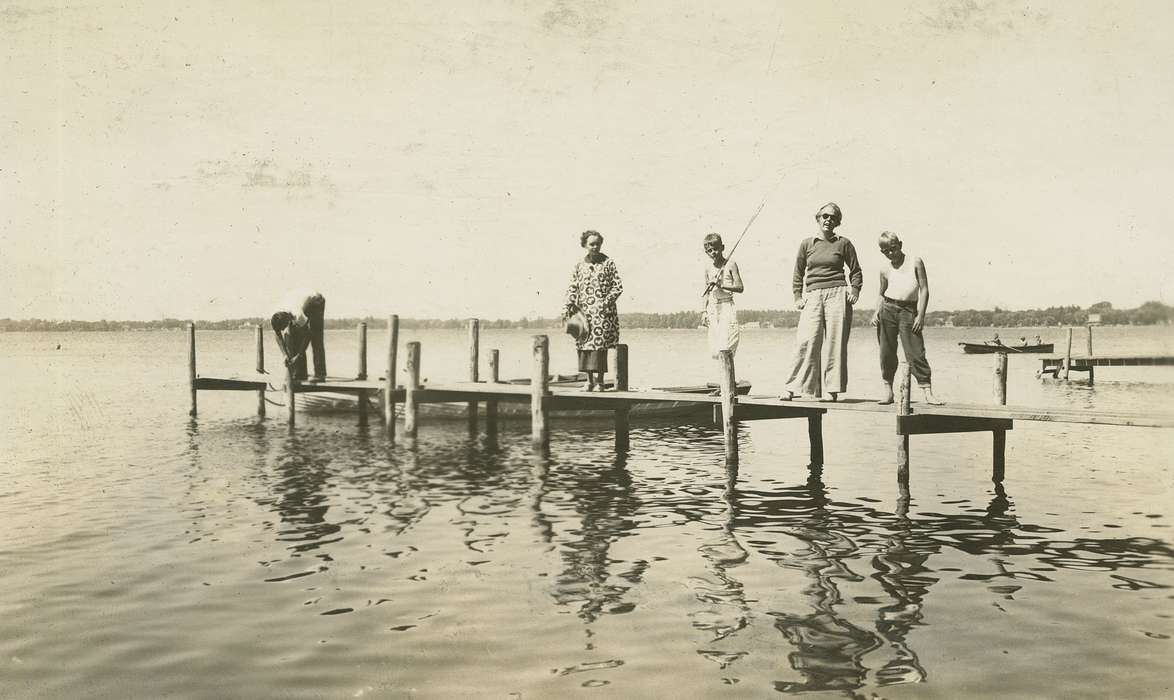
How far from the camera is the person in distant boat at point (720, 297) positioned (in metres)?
12.1

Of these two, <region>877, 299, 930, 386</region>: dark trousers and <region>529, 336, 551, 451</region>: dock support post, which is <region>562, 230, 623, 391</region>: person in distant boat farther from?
<region>877, 299, 930, 386</region>: dark trousers

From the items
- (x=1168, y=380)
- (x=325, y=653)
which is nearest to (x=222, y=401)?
(x=325, y=653)

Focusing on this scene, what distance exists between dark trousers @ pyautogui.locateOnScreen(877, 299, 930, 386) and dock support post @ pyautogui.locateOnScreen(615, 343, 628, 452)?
4.31 m

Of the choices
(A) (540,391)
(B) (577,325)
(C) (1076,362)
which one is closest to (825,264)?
(B) (577,325)

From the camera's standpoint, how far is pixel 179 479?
1477 centimetres

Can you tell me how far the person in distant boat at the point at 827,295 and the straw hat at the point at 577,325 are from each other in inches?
136

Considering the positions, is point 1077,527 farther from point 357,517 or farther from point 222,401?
point 222,401

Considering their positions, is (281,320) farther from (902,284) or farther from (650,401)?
(902,284)

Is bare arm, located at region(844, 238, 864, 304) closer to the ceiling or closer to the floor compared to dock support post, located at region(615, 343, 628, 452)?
closer to the ceiling

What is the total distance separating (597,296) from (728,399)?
2.36 meters

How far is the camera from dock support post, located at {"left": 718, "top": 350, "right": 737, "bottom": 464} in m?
12.9

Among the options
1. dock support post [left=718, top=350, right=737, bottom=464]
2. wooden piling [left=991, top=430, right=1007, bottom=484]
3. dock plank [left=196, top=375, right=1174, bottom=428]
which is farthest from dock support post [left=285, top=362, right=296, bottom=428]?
wooden piling [left=991, top=430, right=1007, bottom=484]

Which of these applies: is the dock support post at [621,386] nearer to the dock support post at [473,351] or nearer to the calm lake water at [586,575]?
the calm lake water at [586,575]

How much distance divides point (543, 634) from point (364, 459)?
10.7 m
